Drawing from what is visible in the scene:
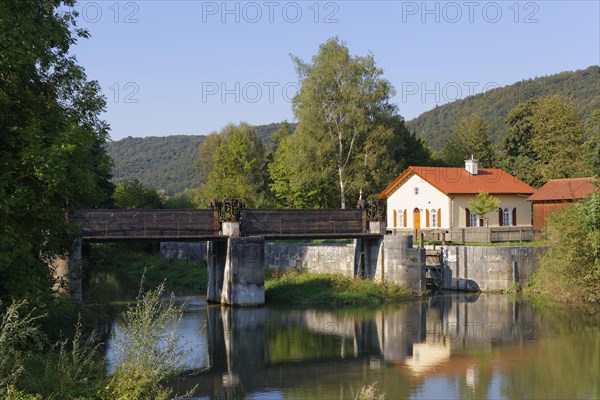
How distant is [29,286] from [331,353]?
10.0 m

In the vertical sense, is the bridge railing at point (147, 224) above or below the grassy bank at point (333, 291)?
above

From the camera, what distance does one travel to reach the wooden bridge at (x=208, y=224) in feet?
102

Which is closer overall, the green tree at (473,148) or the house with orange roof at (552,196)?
the house with orange roof at (552,196)

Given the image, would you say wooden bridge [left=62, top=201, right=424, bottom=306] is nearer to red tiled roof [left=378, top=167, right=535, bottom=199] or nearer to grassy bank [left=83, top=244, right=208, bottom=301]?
grassy bank [left=83, top=244, right=208, bottom=301]

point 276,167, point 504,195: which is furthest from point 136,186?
point 504,195

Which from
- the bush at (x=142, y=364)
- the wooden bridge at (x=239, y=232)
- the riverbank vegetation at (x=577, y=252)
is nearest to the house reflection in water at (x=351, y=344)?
the wooden bridge at (x=239, y=232)

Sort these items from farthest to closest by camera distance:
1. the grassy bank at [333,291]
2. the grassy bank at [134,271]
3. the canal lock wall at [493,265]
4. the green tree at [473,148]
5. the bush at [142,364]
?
the green tree at [473,148]
the grassy bank at [134,271]
the canal lock wall at [493,265]
the grassy bank at [333,291]
the bush at [142,364]

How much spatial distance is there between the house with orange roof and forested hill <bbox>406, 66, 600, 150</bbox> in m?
90.4

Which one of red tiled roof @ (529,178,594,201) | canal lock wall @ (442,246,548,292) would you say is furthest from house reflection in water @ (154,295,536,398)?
red tiled roof @ (529,178,594,201)

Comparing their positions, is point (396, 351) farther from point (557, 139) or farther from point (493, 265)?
point (557, 139)

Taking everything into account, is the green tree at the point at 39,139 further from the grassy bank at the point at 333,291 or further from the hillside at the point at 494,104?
the hillside at the point at 494,104

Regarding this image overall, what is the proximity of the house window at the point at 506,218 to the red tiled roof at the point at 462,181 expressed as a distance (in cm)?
148

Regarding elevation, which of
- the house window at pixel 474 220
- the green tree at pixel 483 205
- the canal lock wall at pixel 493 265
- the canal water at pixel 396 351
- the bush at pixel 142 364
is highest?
the green tree at pixel 483 205

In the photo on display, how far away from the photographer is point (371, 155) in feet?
178
